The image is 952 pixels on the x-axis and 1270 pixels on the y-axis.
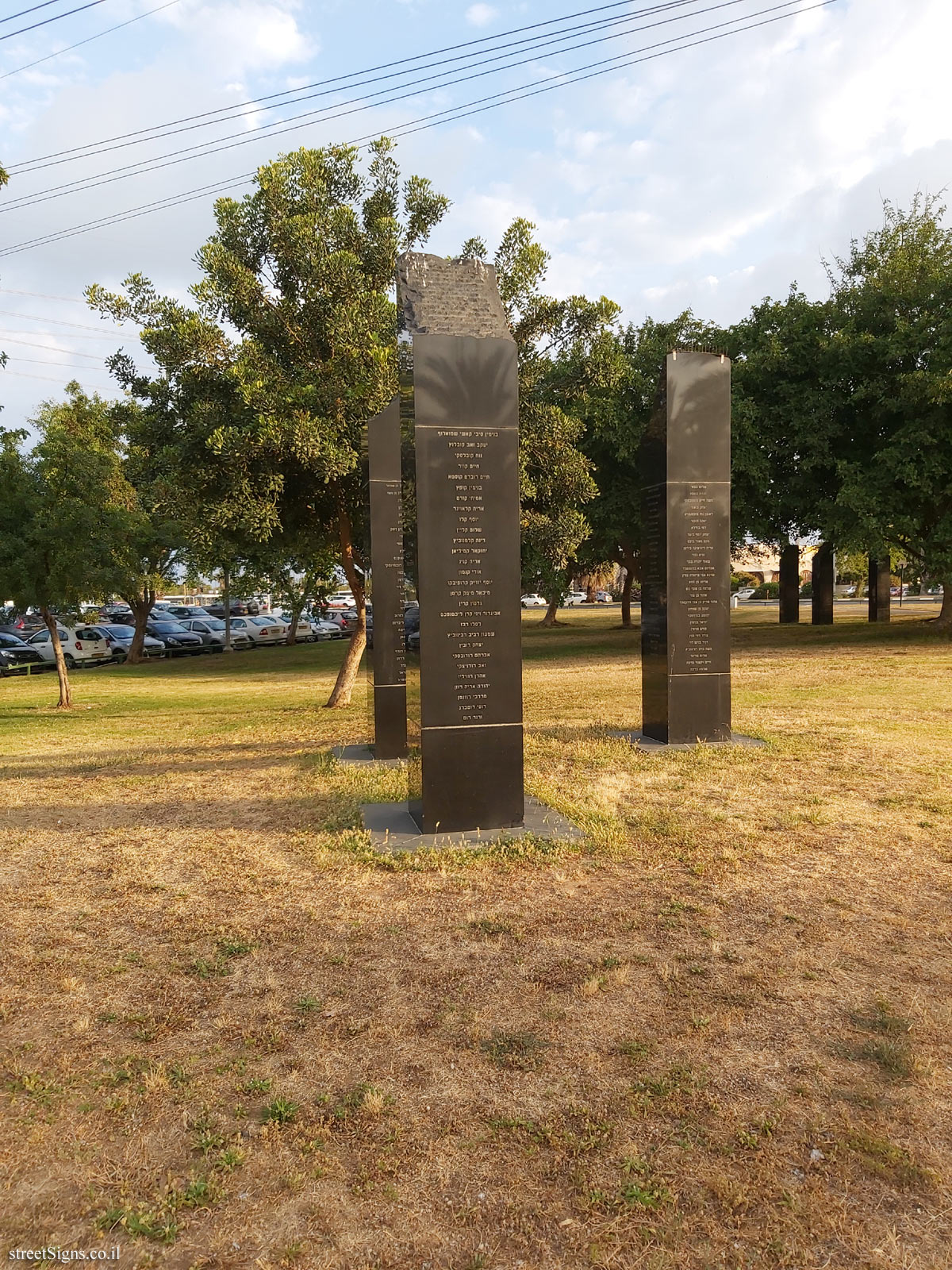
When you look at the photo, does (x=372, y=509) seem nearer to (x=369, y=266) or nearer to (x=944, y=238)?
A: (x=369, y=266)

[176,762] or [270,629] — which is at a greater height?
[270,629]

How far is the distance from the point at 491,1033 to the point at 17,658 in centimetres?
2643

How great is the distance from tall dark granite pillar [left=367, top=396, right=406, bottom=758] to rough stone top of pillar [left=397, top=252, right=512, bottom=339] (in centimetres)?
316

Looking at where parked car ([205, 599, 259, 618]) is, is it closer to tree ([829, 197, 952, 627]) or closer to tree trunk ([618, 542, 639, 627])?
tree trunk ([618, 542, 639, 627])

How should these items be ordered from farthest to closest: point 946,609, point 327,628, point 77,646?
point 327,628, point 77,646, point 946,609

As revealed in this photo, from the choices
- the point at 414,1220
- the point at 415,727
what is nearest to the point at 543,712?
the point at 415,727

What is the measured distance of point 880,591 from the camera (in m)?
29.7

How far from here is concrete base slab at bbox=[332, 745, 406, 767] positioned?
30.7 ft

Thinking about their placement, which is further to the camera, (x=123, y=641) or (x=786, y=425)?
(x=123, y=641)

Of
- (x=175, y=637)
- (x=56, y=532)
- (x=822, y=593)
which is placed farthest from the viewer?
(x=175, y=637)

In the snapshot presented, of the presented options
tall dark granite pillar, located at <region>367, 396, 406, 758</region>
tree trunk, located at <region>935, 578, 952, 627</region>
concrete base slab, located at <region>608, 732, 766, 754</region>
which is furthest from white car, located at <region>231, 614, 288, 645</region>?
concrete base slab, located at <region>608, 732, 766, 754</region>

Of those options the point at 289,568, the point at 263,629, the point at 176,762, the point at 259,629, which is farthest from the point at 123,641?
the point at 176,762

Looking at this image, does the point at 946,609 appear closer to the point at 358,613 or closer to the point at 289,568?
the point at 358,613

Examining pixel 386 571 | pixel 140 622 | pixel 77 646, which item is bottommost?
pixel 77 646
